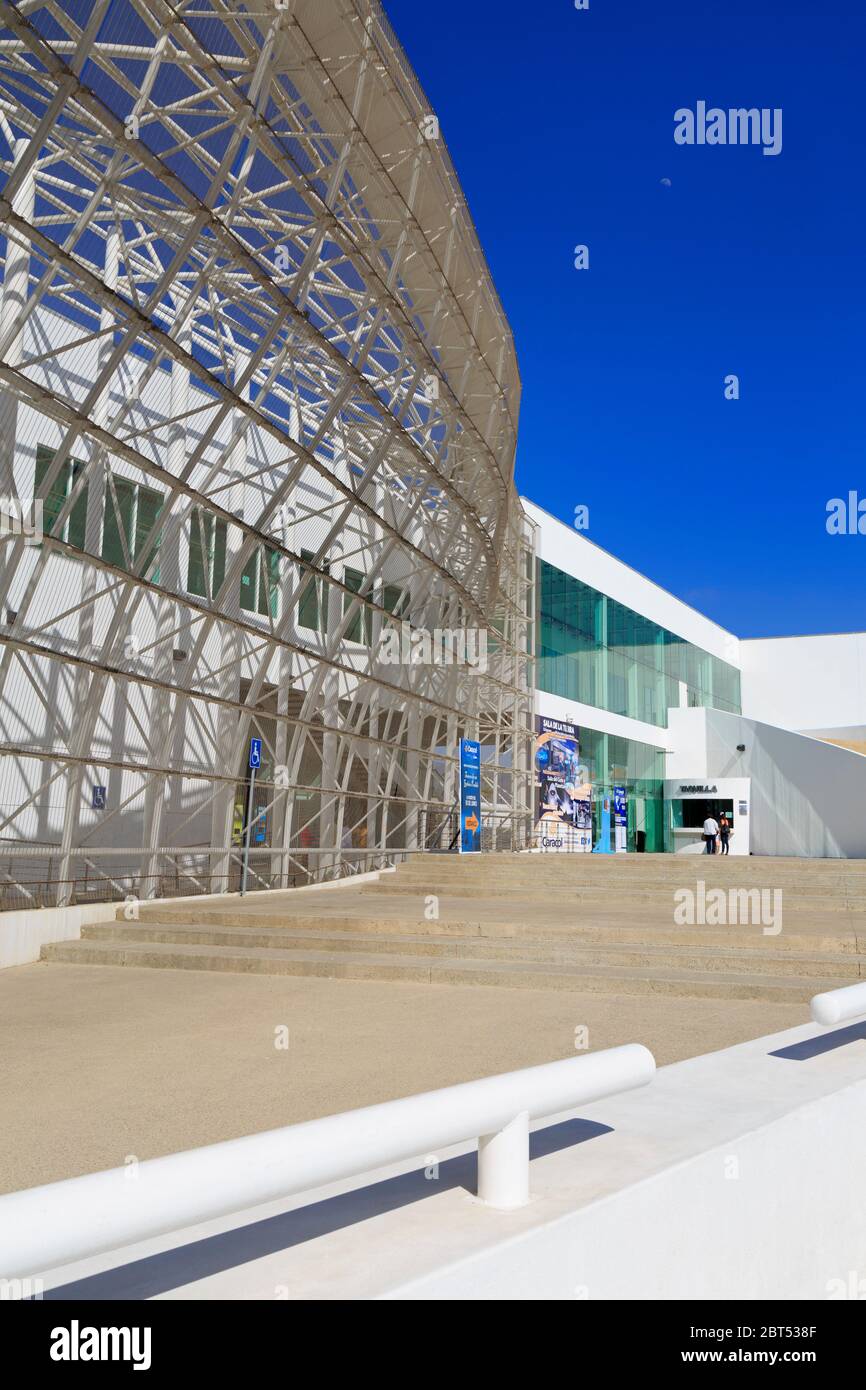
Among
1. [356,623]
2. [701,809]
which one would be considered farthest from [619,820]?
[356,623]

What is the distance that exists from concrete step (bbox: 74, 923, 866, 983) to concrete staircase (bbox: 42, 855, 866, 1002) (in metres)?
0.01

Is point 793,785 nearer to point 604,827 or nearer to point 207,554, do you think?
point 604,827

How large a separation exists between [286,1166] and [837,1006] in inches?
96.3

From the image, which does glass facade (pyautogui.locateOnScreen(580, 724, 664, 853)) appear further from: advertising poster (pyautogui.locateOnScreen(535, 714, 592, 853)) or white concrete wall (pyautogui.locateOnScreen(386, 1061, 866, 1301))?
white concrete wall (pyautogui.locateOnScreen(386, 1061, 866, 1301))

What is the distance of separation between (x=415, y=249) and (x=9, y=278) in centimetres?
737

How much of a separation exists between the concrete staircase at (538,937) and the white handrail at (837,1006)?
14.1 ft

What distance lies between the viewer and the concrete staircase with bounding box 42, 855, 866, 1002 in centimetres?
910

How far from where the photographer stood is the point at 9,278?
14078 mm

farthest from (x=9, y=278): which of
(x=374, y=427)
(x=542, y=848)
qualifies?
(x=542, y=848)

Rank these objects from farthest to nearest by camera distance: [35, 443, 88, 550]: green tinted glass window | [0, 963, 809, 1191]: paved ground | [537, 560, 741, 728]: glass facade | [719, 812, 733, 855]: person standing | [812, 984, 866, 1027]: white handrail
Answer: [537, 560, 741, 728]: glass facade → [719, 812, 733, 855]: person standing → [35, 443, 88, 550]: green tinted glass window → [0, 963, 809, 1191]: paved ground → [812, 984, 866, 1027]: white handrail

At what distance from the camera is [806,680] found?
→ 184ft

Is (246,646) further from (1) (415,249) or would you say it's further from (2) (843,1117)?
(2) (843,1117)

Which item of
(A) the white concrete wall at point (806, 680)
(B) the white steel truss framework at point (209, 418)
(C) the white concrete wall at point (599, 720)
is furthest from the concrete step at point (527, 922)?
(A) the white concrete wall at point (806, 680)

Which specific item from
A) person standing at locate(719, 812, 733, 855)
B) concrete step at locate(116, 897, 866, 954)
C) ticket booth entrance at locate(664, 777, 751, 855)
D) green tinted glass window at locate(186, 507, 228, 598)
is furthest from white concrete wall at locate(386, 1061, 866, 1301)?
ticket booth entrance at locate(664, 777, 751, 855)
